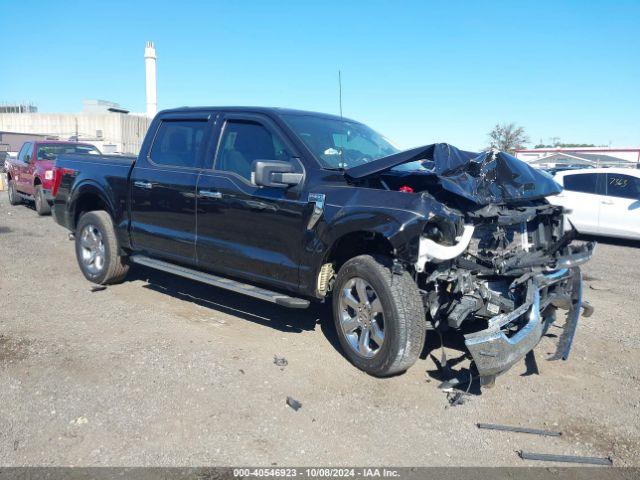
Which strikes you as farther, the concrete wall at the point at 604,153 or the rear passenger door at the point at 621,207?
the concrete wall at the point at 604,153

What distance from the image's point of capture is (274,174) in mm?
4441

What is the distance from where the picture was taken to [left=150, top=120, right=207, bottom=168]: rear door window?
5633 millimetres

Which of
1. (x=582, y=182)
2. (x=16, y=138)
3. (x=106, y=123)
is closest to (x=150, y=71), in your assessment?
(x=106, y=123)

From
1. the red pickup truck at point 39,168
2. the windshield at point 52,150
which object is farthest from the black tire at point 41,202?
the windshield at point 52,150

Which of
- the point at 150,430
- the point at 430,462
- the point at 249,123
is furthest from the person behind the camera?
the point at 249,123

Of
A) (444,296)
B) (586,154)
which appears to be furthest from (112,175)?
(586,154)

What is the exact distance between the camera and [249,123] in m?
5.24

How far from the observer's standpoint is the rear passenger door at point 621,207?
35.3 feet

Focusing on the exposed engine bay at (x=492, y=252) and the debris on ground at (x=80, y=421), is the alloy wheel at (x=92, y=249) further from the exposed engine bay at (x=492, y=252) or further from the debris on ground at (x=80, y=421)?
the exposed engine bay at (x=492, y=252)

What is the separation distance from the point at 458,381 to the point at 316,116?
2.83m

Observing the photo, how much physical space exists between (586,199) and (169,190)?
29.4 feet

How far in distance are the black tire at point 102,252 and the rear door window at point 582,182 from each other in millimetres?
9165

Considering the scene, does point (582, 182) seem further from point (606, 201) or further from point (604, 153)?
point (604, 153)

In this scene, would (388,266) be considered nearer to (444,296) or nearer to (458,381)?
(444,296)
